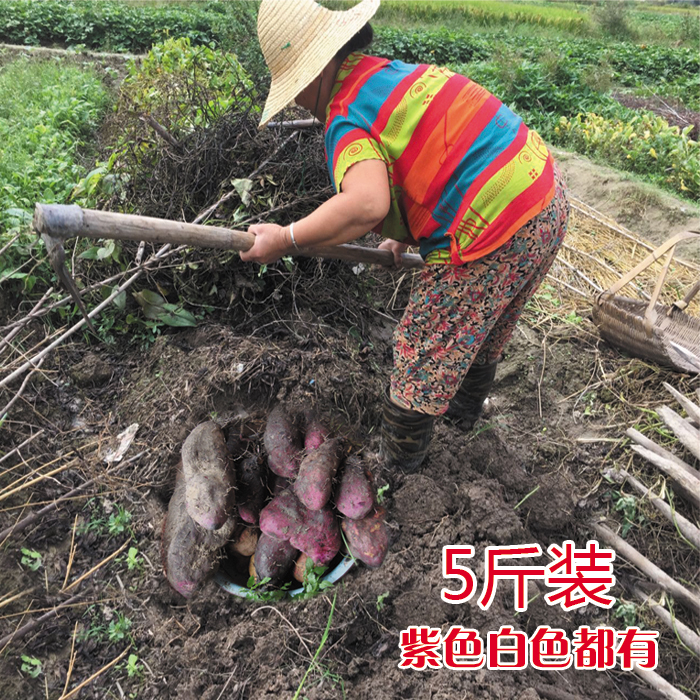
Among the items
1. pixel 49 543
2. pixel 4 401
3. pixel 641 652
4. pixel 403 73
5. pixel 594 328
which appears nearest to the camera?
pixel 403 73

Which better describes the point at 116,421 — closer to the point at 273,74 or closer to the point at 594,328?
the point at 273,74

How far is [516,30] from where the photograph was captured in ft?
50.9

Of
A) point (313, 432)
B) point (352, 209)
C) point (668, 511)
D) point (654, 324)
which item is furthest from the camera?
point (654, 324)

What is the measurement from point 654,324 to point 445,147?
1992 mm

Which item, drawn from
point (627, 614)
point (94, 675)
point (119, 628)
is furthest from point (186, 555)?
point (627, 614)

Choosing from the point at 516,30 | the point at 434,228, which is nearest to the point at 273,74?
the point at 434,228

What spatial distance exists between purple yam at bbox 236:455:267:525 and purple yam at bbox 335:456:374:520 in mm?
380

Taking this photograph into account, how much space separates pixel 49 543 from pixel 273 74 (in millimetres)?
1977

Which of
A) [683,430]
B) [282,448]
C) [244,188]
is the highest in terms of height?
[244,188]

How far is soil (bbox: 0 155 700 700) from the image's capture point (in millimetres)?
1702

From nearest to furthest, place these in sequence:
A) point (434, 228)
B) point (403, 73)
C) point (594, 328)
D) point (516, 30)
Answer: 1. point (403, 73)
2. point (434, 228)
3. point (594, 328)
4. point (516, 30)

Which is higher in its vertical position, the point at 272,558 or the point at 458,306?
the point at 458,306

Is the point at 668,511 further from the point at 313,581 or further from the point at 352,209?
the point at 352,209

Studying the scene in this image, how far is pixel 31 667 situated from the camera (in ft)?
5.56
